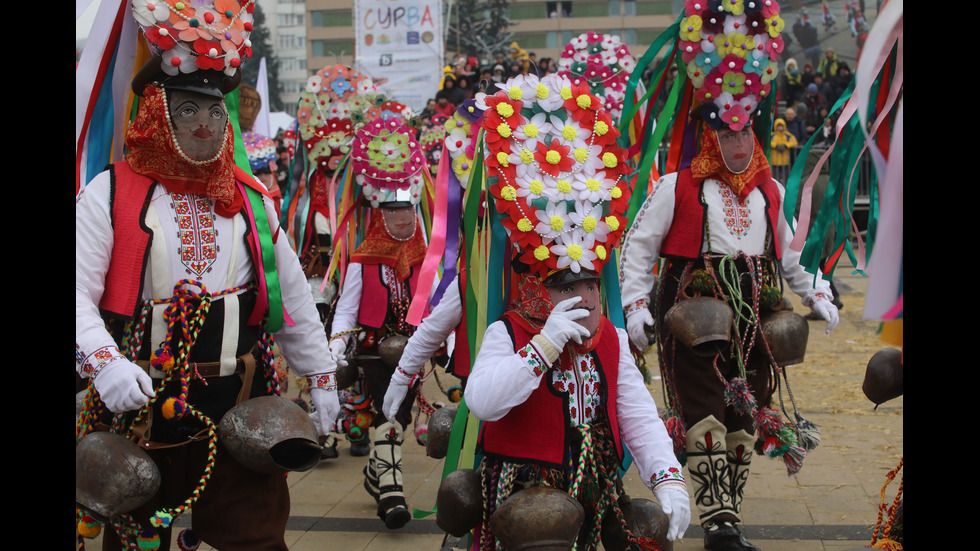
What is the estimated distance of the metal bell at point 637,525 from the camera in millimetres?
3010

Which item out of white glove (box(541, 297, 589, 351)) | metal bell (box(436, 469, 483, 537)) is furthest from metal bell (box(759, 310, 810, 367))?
metal bell (box(436, 469, 483, 537))

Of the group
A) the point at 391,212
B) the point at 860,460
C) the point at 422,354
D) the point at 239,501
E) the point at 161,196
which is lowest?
the point at 860,460

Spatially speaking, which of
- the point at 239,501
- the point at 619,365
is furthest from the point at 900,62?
the point at 239,501

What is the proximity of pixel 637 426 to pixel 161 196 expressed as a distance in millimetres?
1831

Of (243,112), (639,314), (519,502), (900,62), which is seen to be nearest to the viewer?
(900,62)

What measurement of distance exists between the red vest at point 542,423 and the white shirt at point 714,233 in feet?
5.37

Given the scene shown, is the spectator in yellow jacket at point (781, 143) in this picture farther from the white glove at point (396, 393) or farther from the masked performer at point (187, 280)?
the masked performer at point (187, 280)

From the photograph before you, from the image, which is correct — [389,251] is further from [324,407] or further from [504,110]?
[504,110]

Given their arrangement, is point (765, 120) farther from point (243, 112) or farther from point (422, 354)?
point (243, 112)

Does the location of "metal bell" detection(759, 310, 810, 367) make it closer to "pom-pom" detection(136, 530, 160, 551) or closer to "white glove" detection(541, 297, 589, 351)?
"white glove" detection(541, 297, 589, 351)

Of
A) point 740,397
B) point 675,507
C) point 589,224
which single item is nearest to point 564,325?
point 589,224

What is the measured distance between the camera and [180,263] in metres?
3.23

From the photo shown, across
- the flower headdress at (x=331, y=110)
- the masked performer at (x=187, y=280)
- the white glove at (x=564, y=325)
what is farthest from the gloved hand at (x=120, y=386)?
the flower headdress at (x=331, y=110)

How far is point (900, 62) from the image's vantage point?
2.46 metres
